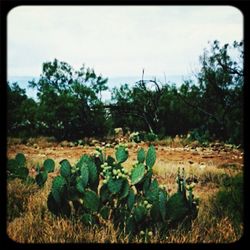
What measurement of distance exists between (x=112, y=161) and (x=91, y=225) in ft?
1.46

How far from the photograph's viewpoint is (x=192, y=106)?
3.34 metres

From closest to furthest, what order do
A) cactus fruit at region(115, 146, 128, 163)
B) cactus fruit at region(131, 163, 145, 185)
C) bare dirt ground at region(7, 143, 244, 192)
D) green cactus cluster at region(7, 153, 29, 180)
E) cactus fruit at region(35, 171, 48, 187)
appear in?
cactus fruit at region(131, 163, 145, 185)
cactus fruit at region(115, 146, 128, 163)
green cactus cluster at region(7, 153, 29, 180)
cactus fruit at region(35, 171, 48, 187)
bare dirt ground at region(7, 143, 244, 192)

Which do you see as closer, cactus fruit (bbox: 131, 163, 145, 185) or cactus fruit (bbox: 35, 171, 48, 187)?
cactus fruit (bbox: 131, 163, 145, 185)

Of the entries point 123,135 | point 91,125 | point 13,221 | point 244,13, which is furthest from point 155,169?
point 244,13

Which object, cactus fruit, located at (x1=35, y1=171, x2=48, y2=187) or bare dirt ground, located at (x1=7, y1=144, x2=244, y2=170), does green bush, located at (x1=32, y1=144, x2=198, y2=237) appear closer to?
A: cactus fruit, located at (x1=35, y1=171, x2=48, y2=187)

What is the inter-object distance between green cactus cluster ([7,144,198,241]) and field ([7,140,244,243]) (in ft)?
0.22

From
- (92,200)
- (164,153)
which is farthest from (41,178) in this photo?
(164,153)

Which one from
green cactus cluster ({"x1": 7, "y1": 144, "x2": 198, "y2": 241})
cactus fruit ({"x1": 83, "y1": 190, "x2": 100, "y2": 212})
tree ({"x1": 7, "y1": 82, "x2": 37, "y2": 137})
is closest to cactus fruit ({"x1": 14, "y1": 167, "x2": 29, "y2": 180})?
tree ({"x1": 7, "y1": 82, "x2": 37, "y2": 137})

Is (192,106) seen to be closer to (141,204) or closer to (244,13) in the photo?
(141,204)

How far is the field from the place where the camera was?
7.29 feet

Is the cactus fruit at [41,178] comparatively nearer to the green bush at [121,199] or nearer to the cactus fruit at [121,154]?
the green bush at [121,199]

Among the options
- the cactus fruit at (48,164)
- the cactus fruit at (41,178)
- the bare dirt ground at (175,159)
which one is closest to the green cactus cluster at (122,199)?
the cactus fruit at (48,164)

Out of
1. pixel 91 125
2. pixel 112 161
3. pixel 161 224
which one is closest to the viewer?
pixel 161 224
